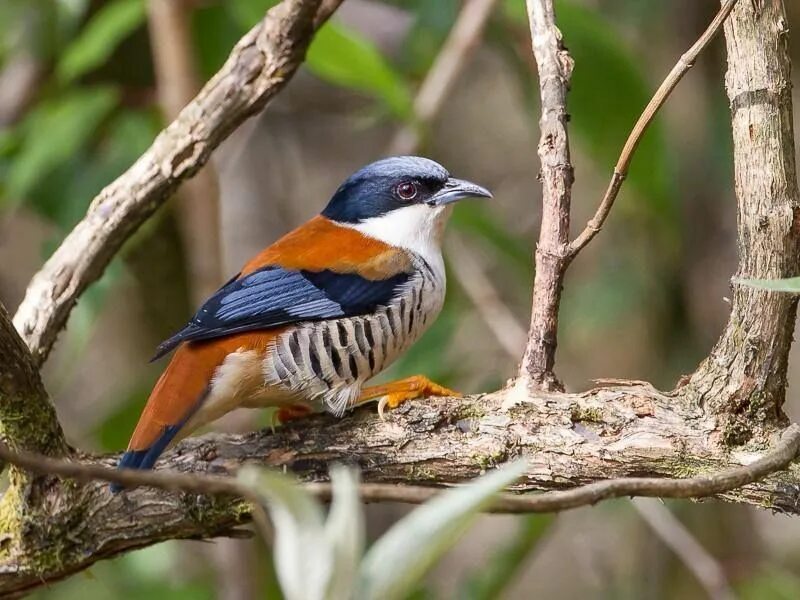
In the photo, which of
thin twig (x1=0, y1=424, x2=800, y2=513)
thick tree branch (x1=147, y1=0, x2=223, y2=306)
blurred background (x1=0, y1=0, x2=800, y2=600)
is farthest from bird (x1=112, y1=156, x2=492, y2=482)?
thin twig (x1=0, y1=424, x2=800, y2=513)

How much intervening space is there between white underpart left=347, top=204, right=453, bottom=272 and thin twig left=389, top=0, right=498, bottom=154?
65 cm

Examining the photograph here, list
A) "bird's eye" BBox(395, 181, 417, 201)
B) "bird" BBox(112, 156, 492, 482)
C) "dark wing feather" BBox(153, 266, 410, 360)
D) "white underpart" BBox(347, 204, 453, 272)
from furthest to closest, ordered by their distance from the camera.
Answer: "bird's eye" BBox(395, 181, 417, 201), "white underpart" BBox(347, 204, 453, 272), "dark wing feather" BBox(153, 266, 410, 360), "bird" BBox(112, 156, 492, 482)

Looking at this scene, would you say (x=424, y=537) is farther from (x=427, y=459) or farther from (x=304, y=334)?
(x=304, y=334)

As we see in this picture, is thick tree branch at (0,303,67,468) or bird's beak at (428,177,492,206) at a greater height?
bird's beak at (428,177,492,206)

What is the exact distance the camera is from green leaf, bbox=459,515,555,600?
4199mm

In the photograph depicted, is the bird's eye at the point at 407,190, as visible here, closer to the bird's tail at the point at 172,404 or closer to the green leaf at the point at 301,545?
the bird's tail at the point at 172,404

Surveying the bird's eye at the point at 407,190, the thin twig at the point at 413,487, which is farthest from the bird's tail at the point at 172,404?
the bird's eye at the point at 407,190

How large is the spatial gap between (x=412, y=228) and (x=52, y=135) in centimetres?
143

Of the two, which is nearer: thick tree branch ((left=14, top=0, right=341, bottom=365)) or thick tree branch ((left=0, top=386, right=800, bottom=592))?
thick tree branch ((left=0, top=386, right=800, bottom=592))

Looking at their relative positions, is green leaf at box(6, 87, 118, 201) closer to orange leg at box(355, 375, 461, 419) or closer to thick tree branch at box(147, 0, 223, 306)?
thick tree branch at box(147, 0, 223, 306)

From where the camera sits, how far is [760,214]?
8.04 feet

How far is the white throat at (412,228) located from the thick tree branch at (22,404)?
5.19 ft

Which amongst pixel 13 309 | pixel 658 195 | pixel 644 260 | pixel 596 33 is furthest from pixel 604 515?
pixel 13 309

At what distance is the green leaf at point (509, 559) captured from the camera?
4199mm
